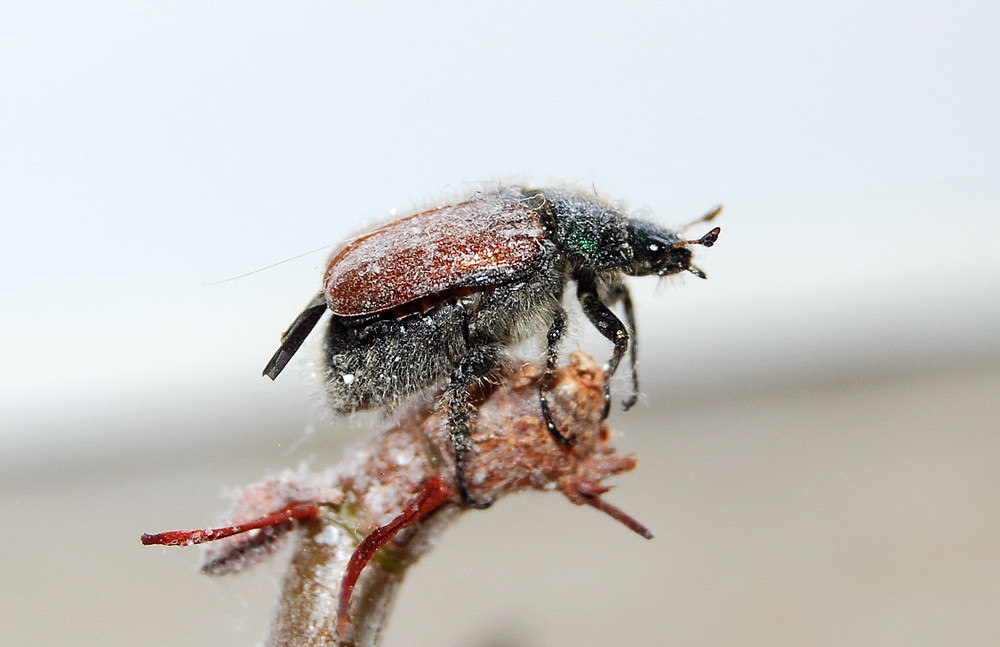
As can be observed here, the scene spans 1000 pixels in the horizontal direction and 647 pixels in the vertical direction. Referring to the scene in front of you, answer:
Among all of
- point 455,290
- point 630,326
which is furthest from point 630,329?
point 455,290

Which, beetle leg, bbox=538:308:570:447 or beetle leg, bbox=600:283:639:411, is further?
beetle leg, bbox=600:283:639:411

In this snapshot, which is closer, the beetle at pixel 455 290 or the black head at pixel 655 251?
the beetle at pixel 455 290

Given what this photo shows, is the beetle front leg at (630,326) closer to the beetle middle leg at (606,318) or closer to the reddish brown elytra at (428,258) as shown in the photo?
the beetle middle leg at (606,318)

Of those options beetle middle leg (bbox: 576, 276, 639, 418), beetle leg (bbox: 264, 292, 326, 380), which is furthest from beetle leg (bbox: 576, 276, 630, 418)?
beetle leg (bbox: 264, 292, 326, 380)

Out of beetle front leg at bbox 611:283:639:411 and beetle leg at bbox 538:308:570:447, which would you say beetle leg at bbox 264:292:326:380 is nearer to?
beetle leg at bbox 538:308:570:447

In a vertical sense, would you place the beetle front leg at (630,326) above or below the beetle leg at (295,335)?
below

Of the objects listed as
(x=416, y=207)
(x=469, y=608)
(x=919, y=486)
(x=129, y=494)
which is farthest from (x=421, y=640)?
(x=919, y=486)

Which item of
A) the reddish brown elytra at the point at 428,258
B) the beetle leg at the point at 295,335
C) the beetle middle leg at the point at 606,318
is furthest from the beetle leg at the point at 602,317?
the beetle leg at the point at 295,335
